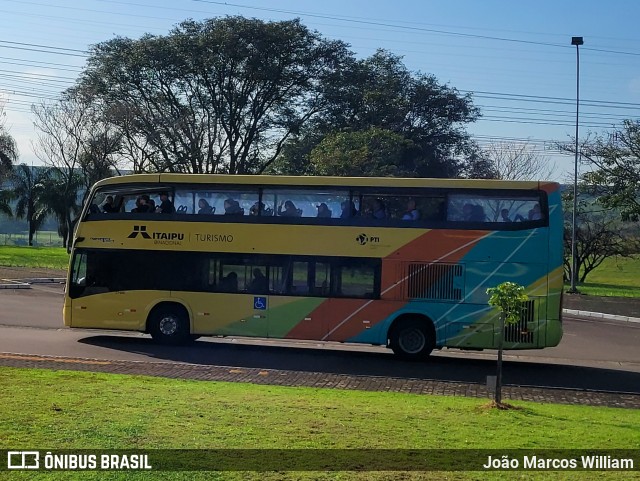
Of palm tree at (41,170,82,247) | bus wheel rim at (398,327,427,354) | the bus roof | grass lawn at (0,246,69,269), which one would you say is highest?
palm tree at (41,170,82,247)

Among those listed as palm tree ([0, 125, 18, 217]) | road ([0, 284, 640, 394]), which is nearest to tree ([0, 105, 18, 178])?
palm tree ([0, 125, 18, 217])

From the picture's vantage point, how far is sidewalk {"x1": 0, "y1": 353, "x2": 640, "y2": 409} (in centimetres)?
1136

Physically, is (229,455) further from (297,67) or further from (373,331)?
(297,67)

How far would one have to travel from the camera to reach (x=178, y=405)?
26.9 feet

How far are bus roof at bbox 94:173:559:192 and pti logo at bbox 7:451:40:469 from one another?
10216mm

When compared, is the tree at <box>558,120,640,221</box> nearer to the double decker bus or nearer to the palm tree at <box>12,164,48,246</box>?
the double decker bus

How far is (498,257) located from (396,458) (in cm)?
925

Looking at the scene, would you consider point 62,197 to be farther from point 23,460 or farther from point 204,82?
point 23,460

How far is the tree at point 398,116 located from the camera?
45.8 metres

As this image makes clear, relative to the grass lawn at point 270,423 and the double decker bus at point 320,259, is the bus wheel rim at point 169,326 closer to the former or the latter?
the double decker bus at point 320,259

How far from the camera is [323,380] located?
12094mm

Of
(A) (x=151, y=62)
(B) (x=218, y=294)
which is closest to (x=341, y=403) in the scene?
(B) (x=218, y=294)

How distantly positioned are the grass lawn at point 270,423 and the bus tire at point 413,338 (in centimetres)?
506

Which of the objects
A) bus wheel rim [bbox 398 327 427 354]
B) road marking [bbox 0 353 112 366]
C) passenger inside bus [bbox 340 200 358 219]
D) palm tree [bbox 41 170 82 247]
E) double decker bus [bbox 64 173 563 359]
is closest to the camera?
road marking [bbox 0 353 112 366]
